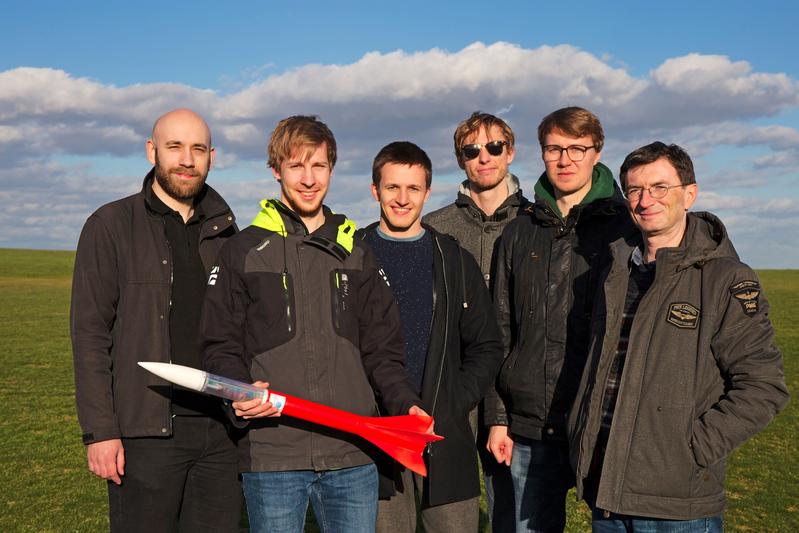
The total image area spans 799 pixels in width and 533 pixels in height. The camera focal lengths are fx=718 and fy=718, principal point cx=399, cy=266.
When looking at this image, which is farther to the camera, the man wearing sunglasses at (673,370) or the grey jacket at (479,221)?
the grey jacket at (479,221)

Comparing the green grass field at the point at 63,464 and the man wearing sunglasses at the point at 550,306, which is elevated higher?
the man wearing sunglasses at the point at 550,306

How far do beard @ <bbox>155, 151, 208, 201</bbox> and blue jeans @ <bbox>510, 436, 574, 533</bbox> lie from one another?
8.03 ft

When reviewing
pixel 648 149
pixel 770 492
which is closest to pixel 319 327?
pixel 648 149

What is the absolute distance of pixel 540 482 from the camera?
425 cm

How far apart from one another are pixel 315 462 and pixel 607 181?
2.39 metres

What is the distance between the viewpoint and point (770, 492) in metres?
7.91

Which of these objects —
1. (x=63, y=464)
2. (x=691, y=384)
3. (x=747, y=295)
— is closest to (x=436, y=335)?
(x=691, y=384)

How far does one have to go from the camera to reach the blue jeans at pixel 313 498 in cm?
355

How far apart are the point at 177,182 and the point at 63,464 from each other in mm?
6131

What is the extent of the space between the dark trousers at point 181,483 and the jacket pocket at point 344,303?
111 cm

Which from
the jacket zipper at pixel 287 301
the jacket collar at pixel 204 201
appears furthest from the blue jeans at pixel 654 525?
the jacket collar at pixel 204 201

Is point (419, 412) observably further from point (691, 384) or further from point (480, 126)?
point (480, 126)

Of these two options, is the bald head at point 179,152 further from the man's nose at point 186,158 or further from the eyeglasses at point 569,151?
the eyeglasses at point 569,151

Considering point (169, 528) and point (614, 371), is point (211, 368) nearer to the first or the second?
point (169, 528)
